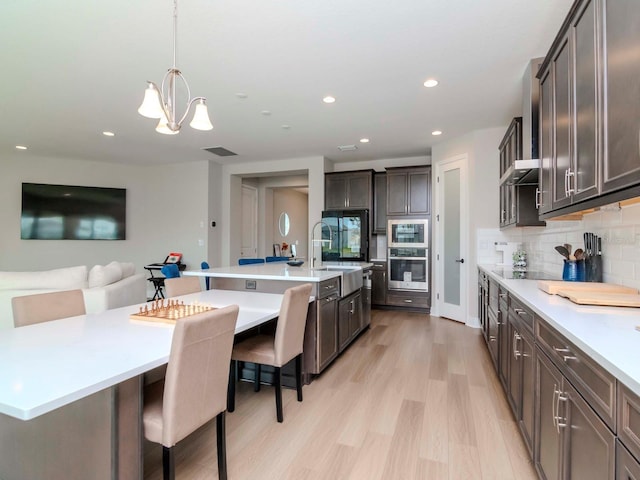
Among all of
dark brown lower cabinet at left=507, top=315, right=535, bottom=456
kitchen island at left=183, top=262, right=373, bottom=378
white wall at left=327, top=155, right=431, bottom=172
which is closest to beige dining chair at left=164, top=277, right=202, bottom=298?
kitchen island at left=183, top=262, right=373, bottom=378

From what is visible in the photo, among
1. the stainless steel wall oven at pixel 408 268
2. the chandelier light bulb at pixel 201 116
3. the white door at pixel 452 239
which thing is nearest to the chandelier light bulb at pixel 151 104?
the chandelier light bulb at pixel 201 116

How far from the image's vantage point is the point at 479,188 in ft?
15.0

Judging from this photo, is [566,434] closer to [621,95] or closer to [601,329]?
[601,329]

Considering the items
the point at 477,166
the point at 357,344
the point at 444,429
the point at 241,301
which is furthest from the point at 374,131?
the point at 444,429

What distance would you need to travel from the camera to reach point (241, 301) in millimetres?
2383

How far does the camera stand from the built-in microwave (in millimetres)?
5535

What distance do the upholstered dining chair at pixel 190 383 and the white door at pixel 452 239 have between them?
13.6ft

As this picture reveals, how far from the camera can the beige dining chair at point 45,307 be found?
1.77m

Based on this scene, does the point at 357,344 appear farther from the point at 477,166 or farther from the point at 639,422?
the point at 639,422

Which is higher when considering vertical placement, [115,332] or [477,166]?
[477,166]

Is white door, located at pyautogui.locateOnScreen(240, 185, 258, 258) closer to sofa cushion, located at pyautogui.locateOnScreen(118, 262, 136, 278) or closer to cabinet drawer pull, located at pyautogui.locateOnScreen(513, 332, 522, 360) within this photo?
sofa cushion, located at pyautogui.locateOnScreen(118, 262, 136, 278)

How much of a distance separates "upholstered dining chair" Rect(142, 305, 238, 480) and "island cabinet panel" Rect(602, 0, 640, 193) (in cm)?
169

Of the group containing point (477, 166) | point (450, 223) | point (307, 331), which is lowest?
point (307, 331)

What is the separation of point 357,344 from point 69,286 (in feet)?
10.3
